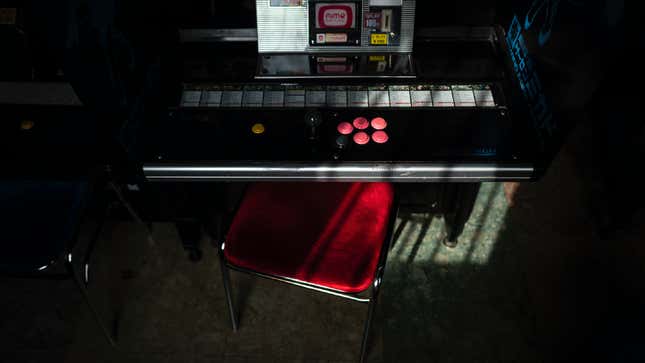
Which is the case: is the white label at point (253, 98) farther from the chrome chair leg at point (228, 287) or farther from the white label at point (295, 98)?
the chrome chair leg at point (228, 287)

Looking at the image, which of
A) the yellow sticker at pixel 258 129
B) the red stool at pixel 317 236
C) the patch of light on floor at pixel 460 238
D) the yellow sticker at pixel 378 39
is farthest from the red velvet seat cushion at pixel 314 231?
the patch of light on floor at pixel 460 238

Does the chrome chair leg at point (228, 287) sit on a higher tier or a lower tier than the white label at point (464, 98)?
lower

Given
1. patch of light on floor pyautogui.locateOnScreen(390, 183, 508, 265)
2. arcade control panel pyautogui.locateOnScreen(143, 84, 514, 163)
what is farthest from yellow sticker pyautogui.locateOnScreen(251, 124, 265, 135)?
patch of light on floor pyautogui.locateOnScreen(390, 183, 508, 265)

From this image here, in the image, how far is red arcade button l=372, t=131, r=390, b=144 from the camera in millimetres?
1515

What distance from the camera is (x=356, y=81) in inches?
65.8

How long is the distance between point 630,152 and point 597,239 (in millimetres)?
395

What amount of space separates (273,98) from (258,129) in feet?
0.44

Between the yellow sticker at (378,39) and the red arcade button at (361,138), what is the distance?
365 millimetres

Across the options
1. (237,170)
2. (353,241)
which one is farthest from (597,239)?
(237,170)

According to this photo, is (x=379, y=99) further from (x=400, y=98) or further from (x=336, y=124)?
(x=336, y=124)

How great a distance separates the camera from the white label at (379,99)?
5.29 ft

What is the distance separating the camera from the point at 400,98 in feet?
5.33

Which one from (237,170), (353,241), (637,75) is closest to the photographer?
(237,170)

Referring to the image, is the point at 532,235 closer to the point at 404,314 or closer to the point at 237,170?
the point at 404,314
